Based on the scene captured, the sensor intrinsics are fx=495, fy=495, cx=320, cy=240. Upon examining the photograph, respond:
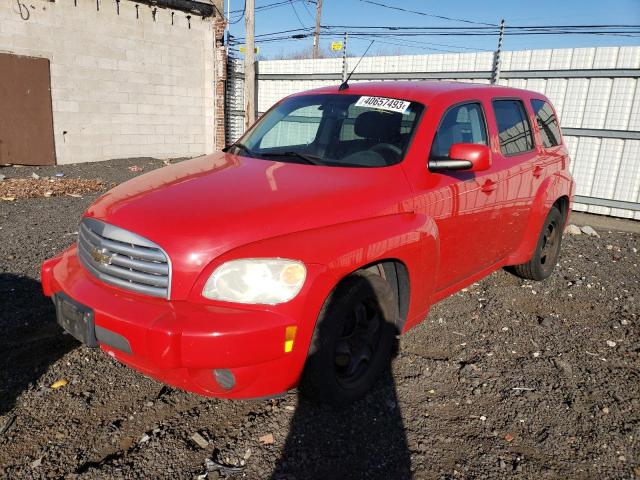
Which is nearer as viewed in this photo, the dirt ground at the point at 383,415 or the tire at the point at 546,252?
the dirt ground at the point at 383,415

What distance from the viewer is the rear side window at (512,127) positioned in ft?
13.1

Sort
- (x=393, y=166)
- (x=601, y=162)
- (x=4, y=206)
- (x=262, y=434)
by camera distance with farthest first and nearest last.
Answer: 1. (x=601, y=162)
2. (x=4, y=206)
3. (x=393, y=166)
4. (x=262, y=434)

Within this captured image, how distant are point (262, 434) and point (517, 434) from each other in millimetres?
1383

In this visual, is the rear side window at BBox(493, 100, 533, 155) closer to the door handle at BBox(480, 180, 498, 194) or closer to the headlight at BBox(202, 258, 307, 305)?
the door handle at BBox(480, 180, 498, 194)

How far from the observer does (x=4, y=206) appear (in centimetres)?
738

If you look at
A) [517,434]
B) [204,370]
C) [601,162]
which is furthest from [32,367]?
[601,162]

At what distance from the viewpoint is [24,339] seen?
11.2 ft

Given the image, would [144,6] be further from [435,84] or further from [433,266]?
[433,266]

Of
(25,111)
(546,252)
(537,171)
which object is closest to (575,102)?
(546,252)

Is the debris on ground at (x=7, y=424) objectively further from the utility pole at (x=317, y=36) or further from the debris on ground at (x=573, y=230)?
the utility pole at (x=317, y=36)

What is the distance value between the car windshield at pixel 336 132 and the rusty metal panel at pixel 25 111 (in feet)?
30.1

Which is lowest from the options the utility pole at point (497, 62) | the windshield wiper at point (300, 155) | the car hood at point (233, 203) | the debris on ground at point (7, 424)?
the debris on ground at point (7, 424)

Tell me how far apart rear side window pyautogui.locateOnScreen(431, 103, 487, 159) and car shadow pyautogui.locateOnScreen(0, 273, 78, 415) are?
9.35ft

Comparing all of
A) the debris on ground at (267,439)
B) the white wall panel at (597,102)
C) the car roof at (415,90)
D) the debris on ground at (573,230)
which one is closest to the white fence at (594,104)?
the white wall panel at (597,102)
